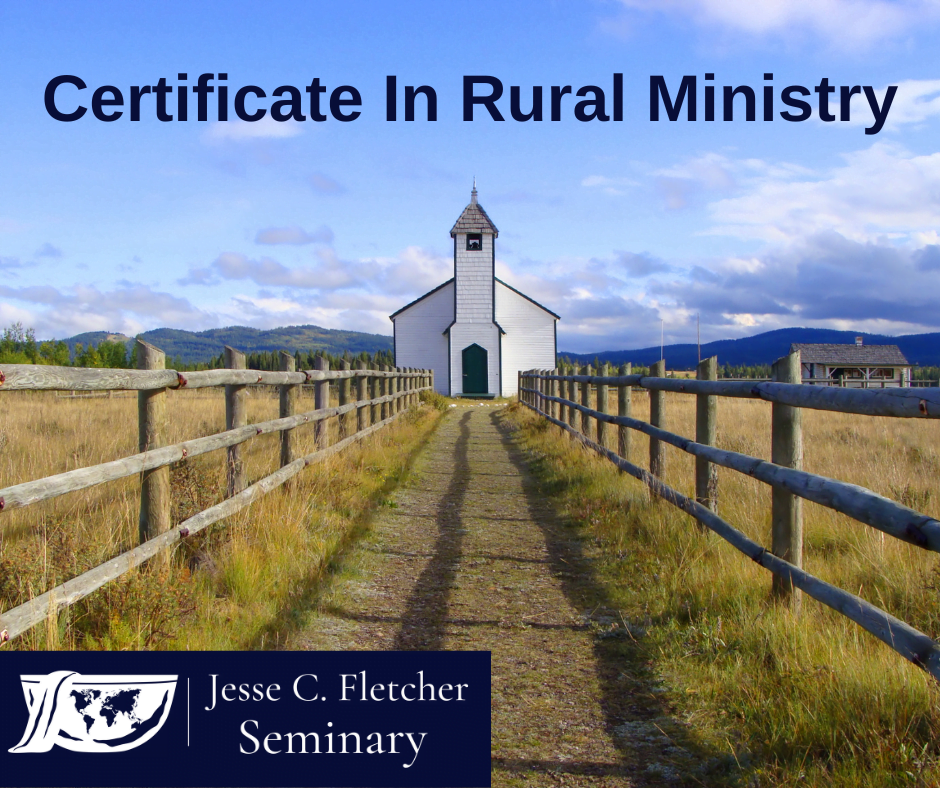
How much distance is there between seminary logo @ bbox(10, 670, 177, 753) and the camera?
299cm

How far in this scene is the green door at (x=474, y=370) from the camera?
128ft

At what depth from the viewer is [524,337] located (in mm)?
40531

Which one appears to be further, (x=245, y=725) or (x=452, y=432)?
(x=452, y=432)

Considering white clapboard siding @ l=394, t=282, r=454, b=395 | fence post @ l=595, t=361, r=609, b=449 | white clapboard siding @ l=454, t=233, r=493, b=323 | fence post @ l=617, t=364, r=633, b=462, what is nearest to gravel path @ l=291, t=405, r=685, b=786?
fence post @ l=617, t=364, r=633, b=462

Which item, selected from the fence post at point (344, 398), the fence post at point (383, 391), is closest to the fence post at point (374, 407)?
the fence post at point (383, 391)

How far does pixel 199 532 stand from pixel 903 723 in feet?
14.4

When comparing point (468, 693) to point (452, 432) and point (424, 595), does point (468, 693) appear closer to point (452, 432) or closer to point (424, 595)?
point (424, 595)

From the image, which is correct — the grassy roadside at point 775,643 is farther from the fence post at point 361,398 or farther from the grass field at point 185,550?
the fence post at point 361,398

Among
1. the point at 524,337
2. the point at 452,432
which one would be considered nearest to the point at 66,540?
the point at 452,432

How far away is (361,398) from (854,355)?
67.4 meters

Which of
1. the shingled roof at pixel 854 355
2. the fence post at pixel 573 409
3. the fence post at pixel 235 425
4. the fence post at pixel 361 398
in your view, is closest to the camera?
the fence post at pixel 235 425

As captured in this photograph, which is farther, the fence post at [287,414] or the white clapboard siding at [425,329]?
the white clapboard siding at [425,329]

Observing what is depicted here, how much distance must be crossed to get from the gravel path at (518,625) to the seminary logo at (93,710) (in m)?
1.07

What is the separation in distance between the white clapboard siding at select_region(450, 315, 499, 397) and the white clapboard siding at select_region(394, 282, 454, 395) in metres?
1.96
